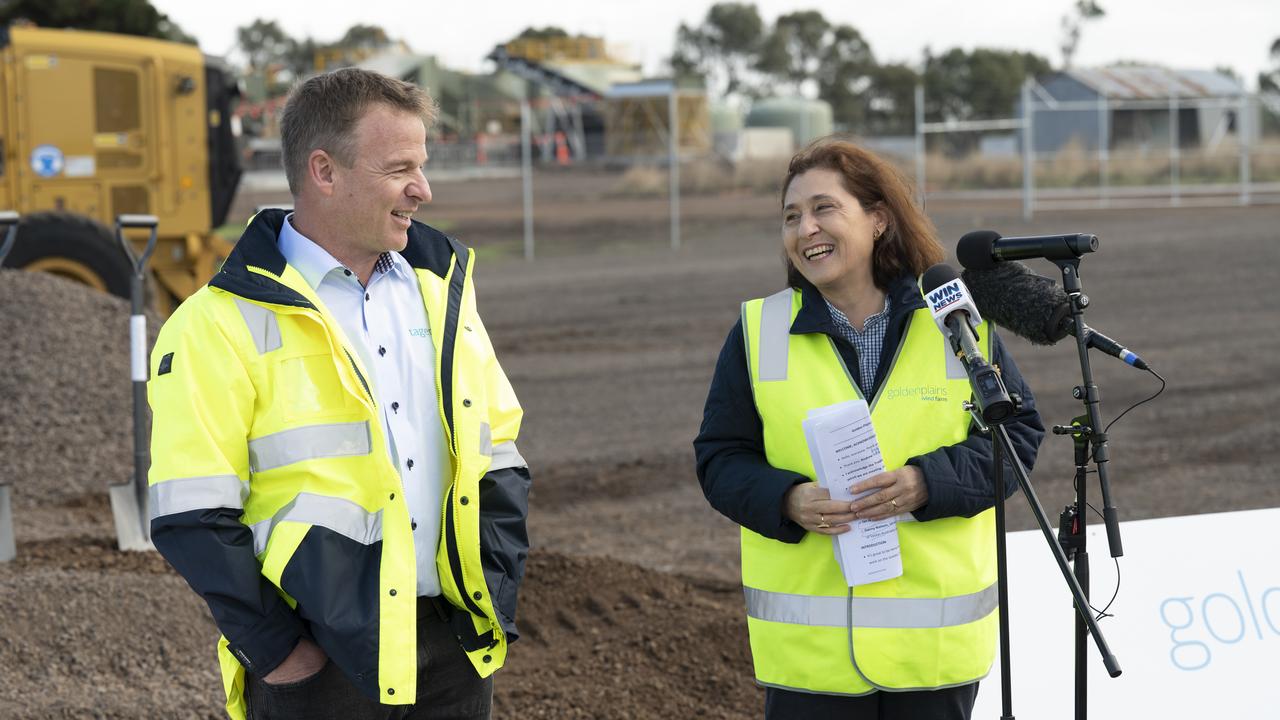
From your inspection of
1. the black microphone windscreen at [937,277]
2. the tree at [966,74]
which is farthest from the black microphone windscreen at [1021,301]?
the tree at [966,74]

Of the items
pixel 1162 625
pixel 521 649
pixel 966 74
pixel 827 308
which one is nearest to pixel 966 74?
pixel 966 74

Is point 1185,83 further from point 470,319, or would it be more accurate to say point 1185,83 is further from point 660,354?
point 470,319

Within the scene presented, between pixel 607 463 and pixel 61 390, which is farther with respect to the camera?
pixel 61 390

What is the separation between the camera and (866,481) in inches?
124

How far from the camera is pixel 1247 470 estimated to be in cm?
938

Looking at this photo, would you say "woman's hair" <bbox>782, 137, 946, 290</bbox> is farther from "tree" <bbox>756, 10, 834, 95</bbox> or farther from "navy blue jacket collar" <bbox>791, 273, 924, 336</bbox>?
"tree" <bbox>756, 10, 834, 95</bbox>

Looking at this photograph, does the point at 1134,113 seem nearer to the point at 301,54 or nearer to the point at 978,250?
the point at 978,250

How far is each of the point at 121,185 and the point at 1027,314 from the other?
49.1ft

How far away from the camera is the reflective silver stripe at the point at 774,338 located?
10.9ft

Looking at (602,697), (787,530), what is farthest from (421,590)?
(602,697)

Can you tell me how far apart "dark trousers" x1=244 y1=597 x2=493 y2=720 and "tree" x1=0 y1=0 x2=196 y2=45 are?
33.2 meters

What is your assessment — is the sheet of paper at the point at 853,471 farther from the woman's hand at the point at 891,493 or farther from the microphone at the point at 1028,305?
the microphone at the point at 1028,305

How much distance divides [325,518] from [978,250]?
1495 mm

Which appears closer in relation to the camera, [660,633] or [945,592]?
[945,592]
